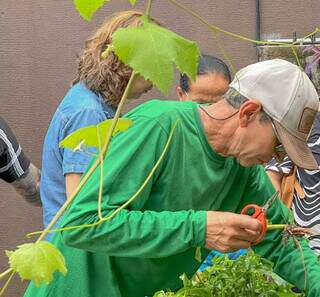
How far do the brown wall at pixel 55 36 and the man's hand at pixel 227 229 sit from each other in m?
3.07

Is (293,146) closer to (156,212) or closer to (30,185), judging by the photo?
(156,212)

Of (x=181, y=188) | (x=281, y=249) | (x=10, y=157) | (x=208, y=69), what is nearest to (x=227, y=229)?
(x=181, y=188)

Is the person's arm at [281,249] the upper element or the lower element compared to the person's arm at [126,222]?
lower

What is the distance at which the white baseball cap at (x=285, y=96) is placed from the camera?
2.09 metres

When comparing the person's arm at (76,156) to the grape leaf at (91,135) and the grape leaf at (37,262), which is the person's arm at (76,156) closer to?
the grape leaf at (91,135)

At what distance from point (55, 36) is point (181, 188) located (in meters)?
2.96

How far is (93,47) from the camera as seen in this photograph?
303cm

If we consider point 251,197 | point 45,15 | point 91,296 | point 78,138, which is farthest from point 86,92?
point 45,15

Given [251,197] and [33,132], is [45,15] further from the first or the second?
[251,197]

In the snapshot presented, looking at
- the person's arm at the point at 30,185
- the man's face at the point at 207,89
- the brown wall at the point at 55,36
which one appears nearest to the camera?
the person's arm at the point at 30,185

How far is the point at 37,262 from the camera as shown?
1210 mm

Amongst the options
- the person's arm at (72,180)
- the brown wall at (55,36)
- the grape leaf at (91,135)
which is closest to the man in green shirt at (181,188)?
the grape leaf at (91,135)

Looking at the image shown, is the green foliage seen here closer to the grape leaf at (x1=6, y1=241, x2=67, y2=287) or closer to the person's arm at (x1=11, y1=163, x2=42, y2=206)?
the grape leaf at (x1=6, y1=241, x2=67, y2=287)

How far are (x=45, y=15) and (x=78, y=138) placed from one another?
11.6 feet
